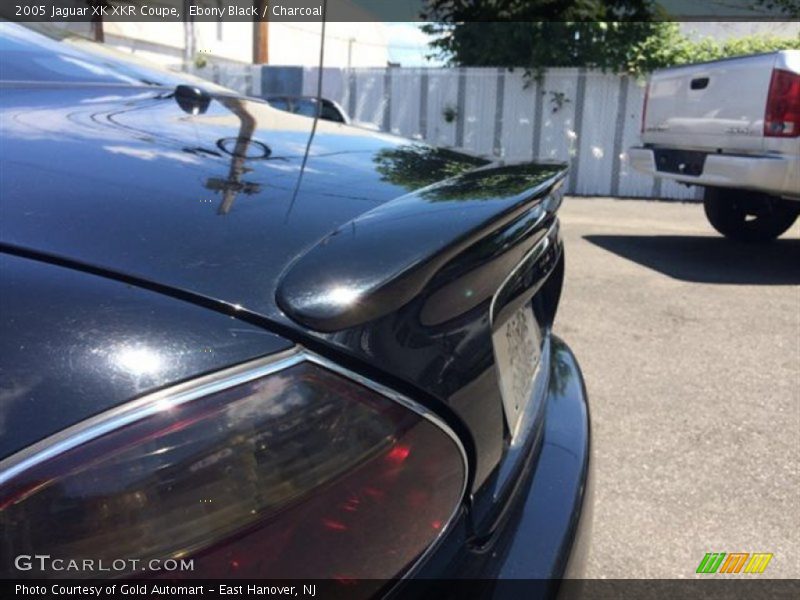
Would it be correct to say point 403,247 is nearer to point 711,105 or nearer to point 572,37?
point 711,105

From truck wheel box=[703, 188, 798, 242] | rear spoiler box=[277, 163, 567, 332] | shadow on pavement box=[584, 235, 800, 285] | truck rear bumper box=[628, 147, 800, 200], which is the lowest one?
shadow on pavement box=[584, 235, 800, 285]

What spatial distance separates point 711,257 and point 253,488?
6863 mm

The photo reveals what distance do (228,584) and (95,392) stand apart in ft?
0.96

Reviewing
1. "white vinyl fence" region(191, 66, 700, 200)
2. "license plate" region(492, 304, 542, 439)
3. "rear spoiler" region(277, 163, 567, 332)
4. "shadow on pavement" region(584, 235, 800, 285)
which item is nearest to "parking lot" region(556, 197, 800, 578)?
"shadow on pavement" region(584, 235, 800, 285)

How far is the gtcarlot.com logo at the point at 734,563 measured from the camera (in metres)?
2.31

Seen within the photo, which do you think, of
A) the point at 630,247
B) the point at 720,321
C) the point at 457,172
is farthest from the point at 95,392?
the point at 630,247

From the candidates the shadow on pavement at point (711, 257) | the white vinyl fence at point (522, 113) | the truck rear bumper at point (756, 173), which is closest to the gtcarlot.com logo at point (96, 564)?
the shadow on pavement at point (711, 257)

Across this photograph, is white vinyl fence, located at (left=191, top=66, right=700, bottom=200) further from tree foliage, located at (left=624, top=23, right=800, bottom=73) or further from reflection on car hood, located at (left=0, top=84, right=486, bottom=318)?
Answer: reflection on car hood, located at (left=0, top=84, right=486, bottom=318)

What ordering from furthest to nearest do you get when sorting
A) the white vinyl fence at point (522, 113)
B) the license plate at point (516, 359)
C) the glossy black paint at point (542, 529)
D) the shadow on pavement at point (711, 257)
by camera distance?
1. the white vinyl fence at point (522, 113)
2. the shadow on pavement at point (711, 257)
3. the license plate at point (516, 359)
4. the glossy black paint at point (542, 529)

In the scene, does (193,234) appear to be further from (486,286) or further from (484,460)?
(484,460)

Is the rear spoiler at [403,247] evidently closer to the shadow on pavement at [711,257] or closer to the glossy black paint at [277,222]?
the glossy black paint at [277,222]

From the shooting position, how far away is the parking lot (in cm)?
247

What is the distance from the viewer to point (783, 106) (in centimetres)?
577

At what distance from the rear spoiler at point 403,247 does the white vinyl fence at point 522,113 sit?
11.4 meters
